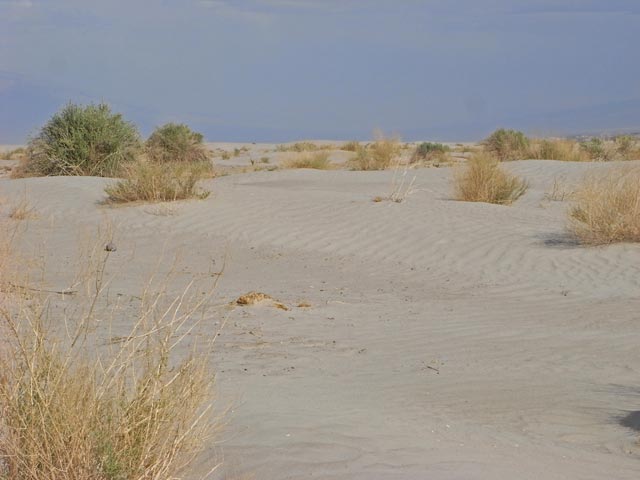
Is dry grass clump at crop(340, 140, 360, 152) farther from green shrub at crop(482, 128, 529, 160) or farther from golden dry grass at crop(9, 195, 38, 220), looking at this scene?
golden dry grass at crop(9, 195, 38, 220)

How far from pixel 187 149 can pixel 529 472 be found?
28.7m

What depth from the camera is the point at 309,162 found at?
98.3ft

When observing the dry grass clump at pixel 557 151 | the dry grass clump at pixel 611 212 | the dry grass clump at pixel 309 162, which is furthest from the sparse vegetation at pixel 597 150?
the dry grass clump at pixel 611 212

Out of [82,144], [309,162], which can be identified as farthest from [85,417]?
[309,162]

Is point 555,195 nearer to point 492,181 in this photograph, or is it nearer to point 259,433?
point 492,181

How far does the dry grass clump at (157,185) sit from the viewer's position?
17797 millimetres

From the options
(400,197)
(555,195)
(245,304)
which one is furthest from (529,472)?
(555,195)

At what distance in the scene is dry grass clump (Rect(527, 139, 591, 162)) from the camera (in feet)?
98.9

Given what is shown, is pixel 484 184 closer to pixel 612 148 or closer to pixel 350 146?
pixel 612 148

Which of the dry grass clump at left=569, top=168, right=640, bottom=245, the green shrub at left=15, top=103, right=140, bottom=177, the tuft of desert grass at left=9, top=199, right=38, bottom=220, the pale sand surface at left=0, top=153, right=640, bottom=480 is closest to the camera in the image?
the pale sand surface at left=0, top=153, right=640, bottom=480

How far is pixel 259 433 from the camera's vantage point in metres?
5.66

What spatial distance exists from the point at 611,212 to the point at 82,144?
45.9 feet

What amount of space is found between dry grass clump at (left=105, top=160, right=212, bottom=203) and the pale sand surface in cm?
44

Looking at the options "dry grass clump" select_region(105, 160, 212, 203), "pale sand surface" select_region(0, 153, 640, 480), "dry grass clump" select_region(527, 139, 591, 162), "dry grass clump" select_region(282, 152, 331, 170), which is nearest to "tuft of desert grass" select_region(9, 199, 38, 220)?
"pale sand surface" select_region(0, 153, 640, 480)
